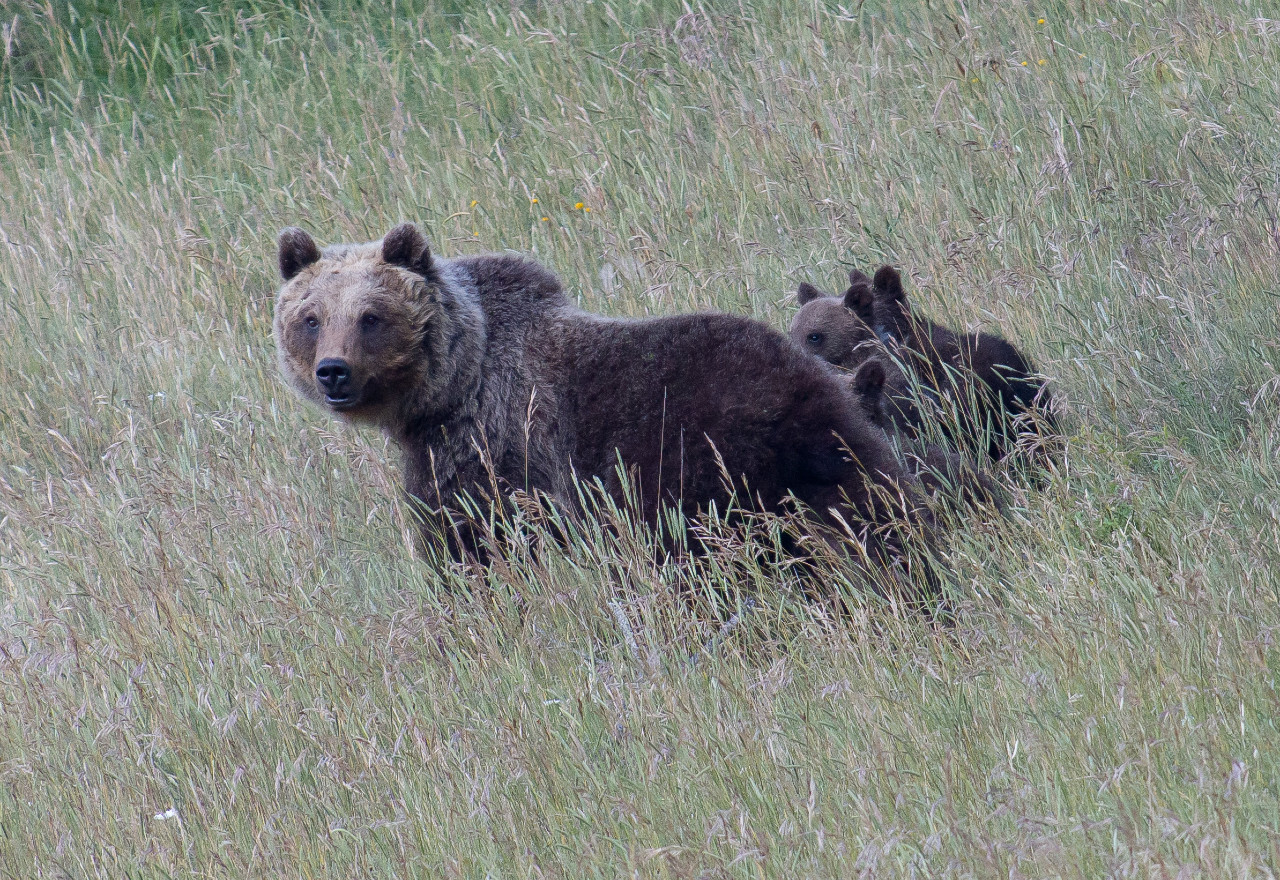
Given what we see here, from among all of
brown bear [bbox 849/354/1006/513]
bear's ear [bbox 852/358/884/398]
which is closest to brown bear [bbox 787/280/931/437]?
brown bear [bbox 849/354/1006/513]

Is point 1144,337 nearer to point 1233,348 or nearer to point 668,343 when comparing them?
point 1233,348

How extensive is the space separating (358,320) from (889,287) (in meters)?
2.78

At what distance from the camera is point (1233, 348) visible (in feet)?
16.9

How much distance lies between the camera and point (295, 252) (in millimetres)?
5871

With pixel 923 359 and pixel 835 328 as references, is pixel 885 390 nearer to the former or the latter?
pixel 923 359

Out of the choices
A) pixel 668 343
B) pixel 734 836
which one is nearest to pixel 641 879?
pixel 734 836

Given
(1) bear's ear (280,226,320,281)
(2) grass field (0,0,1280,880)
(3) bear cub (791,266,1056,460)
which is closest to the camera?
(2) grass field (0,0,1280,880)

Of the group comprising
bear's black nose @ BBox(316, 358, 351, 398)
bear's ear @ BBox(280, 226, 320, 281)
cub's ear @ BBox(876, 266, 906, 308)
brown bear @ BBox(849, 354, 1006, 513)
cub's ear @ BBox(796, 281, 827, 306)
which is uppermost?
bear's ear @ BBox(280, 226, 320, 281)

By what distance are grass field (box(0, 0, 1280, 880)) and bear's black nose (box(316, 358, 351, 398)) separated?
0.47m

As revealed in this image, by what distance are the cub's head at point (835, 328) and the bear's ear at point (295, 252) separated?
248 cm

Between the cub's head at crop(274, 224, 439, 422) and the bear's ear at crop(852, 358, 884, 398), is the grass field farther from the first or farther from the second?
the bear's ear at crop(852, 358, 884, 398)

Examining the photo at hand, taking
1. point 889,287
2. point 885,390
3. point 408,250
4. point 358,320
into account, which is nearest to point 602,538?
point 358,320

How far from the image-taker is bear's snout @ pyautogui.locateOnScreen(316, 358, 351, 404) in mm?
5340

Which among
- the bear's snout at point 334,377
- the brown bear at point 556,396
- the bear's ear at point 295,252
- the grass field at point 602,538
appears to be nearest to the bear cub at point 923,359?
the grass field at point 602,538
